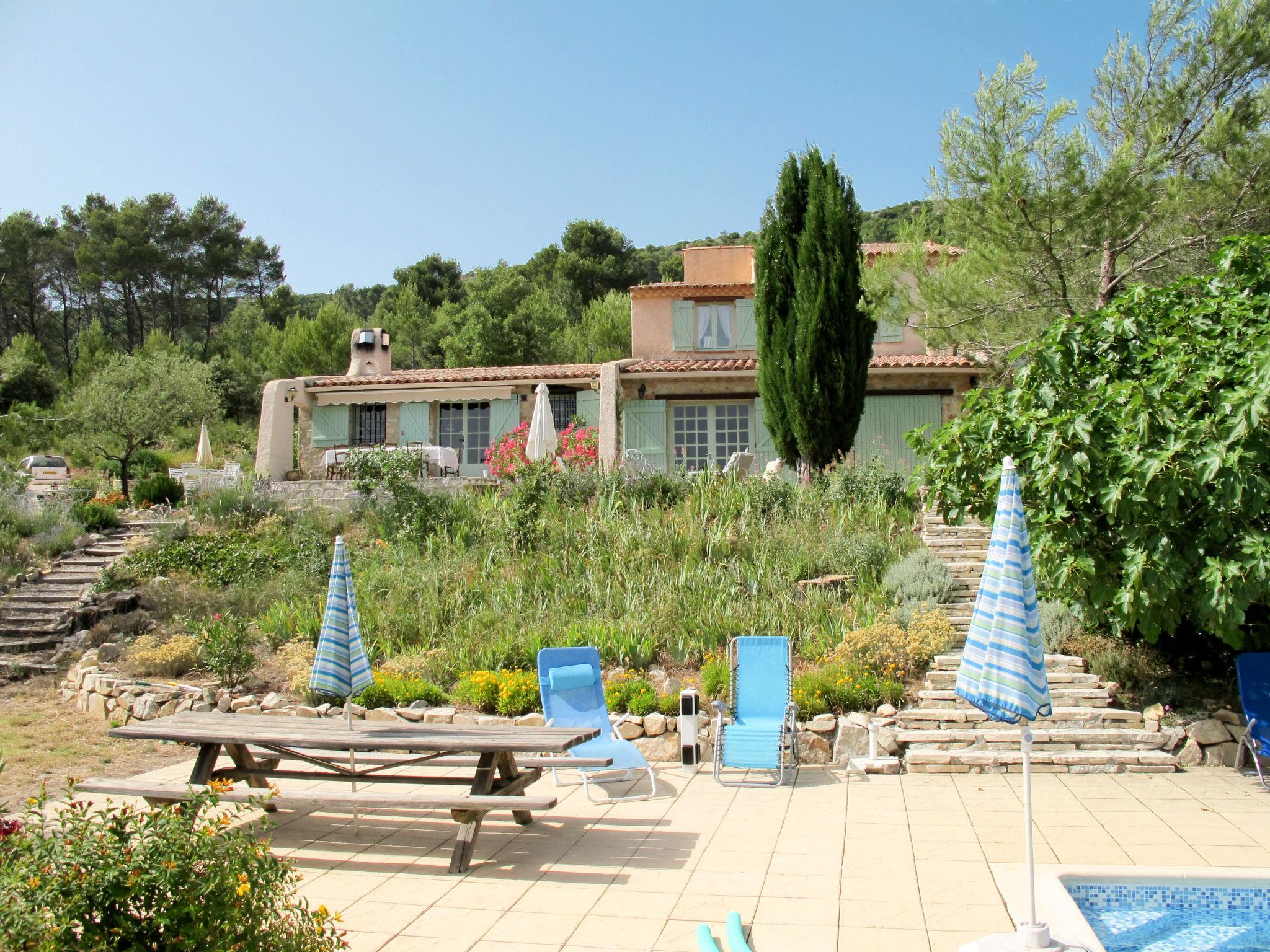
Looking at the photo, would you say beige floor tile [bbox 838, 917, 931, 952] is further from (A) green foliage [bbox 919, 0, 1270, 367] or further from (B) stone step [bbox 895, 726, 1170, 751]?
(A) green foliage [bbox 919, 0, 1270, 367]

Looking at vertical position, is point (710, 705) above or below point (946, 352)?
below

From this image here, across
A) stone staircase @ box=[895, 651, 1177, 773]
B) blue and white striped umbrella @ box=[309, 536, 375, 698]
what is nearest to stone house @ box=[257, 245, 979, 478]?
stone staircase @ box=[895, 651, 1177, 773]

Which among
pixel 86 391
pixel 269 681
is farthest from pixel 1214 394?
pixel 86 391

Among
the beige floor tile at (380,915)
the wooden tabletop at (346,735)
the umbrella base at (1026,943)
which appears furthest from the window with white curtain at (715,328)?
the umbrella base at (1026,943)

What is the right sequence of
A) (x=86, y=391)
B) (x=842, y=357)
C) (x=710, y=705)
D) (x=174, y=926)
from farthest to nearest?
(x=86, y=391) → (x=842, y=357) → (x=710, y=705) → (x=174, y=926)

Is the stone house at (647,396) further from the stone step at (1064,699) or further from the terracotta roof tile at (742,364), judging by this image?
the stone step at (1064,699)

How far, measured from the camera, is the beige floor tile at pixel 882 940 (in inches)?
159

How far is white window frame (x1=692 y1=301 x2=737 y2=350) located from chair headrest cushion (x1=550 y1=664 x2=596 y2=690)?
13350 mm

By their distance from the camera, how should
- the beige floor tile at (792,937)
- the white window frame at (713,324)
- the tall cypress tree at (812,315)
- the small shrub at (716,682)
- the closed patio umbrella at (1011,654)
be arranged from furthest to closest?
the white window frame at (713,324) < the tall cypress tree at (812,315) < the small shrub at (716,682) < the beige floor tile at (792,937) < the closed patio umbrella at (1011,654)

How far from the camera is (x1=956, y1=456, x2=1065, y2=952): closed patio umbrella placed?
388cm

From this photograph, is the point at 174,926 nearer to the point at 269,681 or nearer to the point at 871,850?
the point at 871,850

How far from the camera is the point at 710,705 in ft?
27.3

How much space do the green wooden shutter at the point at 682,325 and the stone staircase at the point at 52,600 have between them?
438 inches

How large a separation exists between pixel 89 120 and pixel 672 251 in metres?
36.6
